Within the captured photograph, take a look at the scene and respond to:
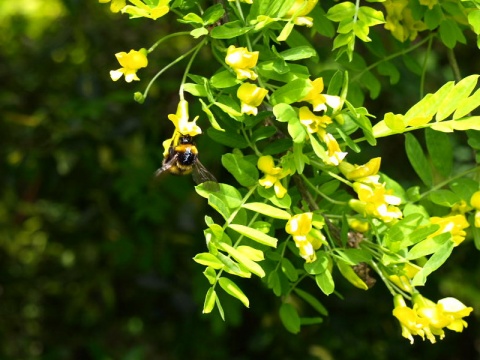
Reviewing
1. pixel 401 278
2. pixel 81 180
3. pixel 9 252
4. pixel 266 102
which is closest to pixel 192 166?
pixel 266 102

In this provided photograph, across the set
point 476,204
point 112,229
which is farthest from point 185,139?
point 112,229

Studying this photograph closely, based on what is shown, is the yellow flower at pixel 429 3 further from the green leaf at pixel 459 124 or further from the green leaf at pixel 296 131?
the green leaf at pixel 296 131

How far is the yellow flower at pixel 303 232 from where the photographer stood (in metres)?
0.79

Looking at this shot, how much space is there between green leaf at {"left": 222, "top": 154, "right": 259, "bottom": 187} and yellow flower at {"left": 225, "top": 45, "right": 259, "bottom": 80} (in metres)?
0.10

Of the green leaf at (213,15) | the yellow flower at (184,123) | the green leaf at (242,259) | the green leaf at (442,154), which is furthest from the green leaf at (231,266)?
the green leaf at (442,154)

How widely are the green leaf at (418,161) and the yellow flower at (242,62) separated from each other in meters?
0.29

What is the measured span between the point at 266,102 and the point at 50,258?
5.85ft

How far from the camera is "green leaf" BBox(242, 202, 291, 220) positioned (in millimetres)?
790

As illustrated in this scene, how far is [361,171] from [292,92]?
0.38 ft

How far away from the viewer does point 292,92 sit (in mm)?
781

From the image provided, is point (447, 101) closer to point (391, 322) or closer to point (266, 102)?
point (266, 102)

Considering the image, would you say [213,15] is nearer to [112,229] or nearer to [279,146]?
[279,146]

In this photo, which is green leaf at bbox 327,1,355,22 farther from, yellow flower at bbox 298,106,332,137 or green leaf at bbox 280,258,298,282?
green leaf at bbox 280,258,298,282

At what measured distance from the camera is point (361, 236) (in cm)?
88
